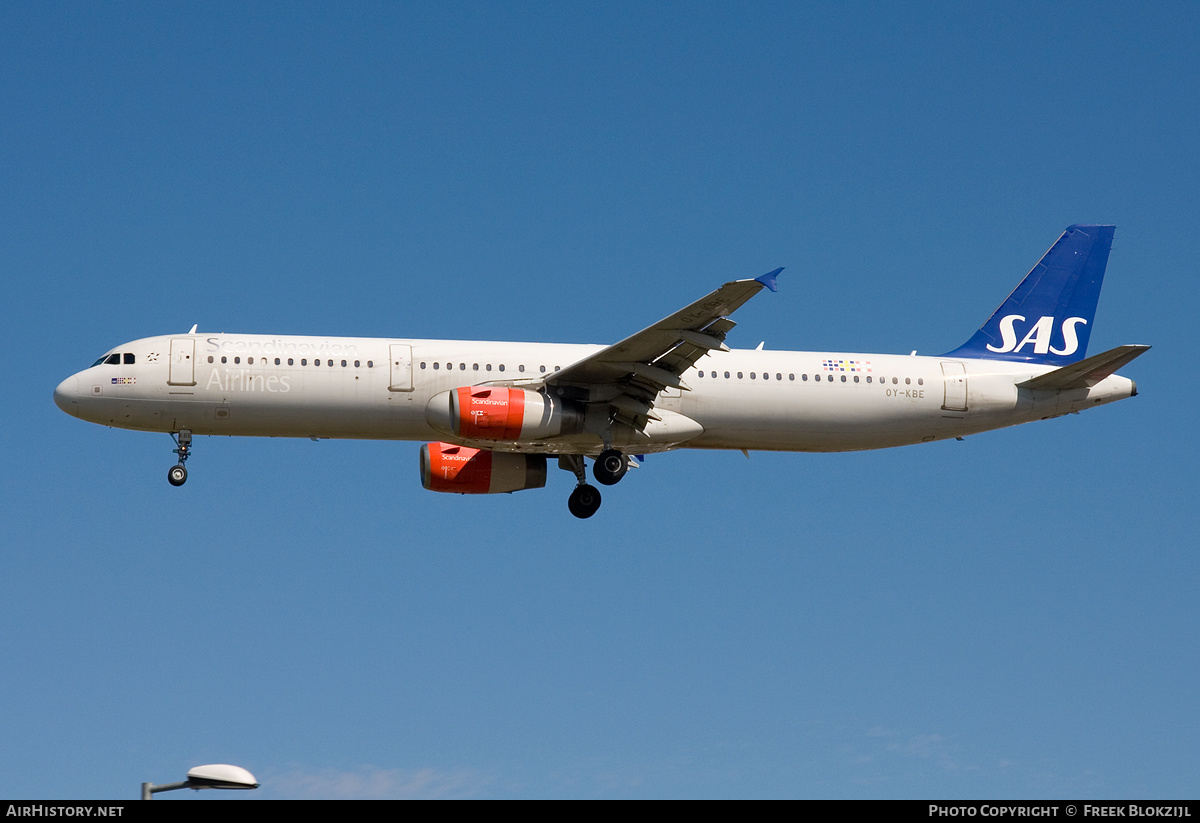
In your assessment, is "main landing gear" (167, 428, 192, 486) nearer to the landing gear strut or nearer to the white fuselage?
the white fuselage

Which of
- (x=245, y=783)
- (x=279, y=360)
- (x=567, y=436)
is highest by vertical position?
(x=279, y=360)

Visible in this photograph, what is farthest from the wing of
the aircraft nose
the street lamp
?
the street lamp

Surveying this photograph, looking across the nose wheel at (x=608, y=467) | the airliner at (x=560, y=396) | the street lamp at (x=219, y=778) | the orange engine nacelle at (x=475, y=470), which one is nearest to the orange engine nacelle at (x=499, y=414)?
the airliner at (x=560, y=396)

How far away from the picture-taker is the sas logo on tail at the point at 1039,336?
1564 inches

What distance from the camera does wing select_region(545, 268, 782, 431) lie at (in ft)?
104

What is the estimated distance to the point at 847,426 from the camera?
36.7 m

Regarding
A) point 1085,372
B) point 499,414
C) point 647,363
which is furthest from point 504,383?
point 1085,372

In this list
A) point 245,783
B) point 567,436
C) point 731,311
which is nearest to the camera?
point 245,783

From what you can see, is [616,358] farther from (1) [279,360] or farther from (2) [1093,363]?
(2) [1093,363]

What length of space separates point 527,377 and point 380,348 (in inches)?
150

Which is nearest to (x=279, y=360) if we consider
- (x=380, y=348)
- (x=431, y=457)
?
(x=380, y=348)

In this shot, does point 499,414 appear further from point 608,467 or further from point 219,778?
point 219,778

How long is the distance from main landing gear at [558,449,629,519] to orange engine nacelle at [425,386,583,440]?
162cm

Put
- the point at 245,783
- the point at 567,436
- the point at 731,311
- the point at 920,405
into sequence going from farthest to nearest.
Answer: the point at 920,405
the point at 567,436
the point at 731,311
the point at 245,783
